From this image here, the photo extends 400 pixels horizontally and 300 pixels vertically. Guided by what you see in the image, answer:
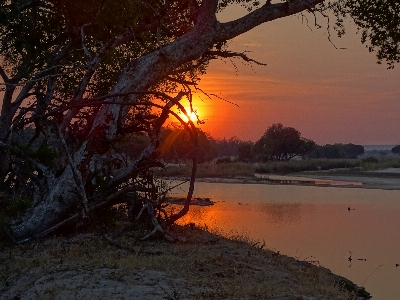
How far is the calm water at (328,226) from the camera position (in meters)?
16.2

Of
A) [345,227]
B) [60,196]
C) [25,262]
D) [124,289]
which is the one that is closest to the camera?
[124,289]

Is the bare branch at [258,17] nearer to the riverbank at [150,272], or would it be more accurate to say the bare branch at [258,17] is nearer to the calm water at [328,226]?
the riverbank at [150,272]

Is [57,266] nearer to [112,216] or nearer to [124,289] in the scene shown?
[124,289]

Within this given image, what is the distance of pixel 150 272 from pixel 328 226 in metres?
16.4

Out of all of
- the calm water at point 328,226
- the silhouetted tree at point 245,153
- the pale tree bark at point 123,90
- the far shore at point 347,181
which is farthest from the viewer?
the silhouetted tree at point 245,153

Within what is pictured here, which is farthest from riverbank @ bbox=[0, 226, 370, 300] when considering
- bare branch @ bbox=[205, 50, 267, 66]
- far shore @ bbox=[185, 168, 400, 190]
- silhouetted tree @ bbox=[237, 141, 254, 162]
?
silhouetted tree @ bbox=[237, 141, 254, 162]

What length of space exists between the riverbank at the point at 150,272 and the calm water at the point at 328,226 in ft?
14.5

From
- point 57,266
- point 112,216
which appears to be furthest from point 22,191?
point 57,266

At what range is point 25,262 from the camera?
379 inches

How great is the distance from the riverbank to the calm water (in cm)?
443

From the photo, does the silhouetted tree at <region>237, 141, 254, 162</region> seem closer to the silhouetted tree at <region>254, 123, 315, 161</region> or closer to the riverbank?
the silhouetted tree at <region>254, 123, 315, 161</region>

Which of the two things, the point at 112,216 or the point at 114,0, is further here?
the point at 114,0

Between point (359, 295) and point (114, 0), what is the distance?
29.9ft

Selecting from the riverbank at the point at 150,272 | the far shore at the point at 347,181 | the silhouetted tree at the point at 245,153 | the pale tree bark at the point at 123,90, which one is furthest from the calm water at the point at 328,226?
the silhouetted tree at the point at 245,153
